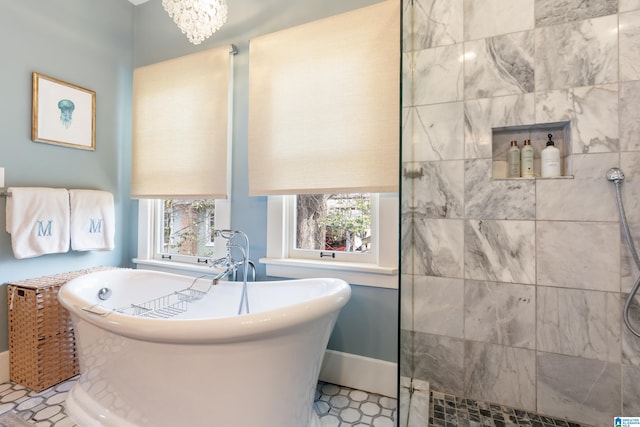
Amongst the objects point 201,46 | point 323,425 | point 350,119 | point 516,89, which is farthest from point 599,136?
point 201,46

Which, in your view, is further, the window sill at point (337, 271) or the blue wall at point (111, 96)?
the blue wall at point (111, 96)

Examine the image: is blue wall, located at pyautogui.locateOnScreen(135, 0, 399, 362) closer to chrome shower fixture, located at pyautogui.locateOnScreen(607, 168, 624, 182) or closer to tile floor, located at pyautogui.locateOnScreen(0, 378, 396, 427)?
tile floor, located at pyautogui.locateOnScreen(0, 378, 396, 427)

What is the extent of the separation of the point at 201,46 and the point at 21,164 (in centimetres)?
138

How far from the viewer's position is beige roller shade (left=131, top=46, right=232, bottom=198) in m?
1.97

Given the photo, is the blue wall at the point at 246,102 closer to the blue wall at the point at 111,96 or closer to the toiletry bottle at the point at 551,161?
the blue wall at the point at 111,96

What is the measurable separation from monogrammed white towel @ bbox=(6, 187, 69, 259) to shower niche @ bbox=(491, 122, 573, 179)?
266 cm

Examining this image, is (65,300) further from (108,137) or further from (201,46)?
(201,46)

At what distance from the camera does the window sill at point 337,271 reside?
1604 millimetres

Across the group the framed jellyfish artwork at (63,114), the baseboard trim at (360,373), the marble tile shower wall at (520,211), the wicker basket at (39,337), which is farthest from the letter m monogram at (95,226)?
the marble tile shower wall at (520,211)

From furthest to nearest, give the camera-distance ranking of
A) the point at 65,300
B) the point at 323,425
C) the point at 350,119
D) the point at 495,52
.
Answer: the point at 350,119 → the point at 495,52 → the point at 323,425 → the point at 65,300

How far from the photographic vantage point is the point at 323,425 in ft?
4.54

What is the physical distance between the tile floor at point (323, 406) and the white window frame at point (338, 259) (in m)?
0.62

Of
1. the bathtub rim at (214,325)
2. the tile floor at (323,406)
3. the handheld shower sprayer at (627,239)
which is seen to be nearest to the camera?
the bathtub rim at (214,325)

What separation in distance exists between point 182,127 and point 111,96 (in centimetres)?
70
